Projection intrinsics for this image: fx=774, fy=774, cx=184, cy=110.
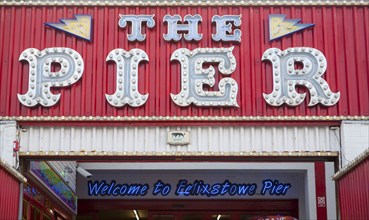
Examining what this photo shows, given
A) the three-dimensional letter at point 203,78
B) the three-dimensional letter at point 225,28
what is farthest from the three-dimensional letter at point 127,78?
the three-dimensional letter at point 225,28

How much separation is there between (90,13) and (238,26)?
2590 millimetres

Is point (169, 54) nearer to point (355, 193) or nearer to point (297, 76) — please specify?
point (297, 76)

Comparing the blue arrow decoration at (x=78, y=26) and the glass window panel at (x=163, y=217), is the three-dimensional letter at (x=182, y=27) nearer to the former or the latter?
the blue arrow decoration at (x=78, y=26)

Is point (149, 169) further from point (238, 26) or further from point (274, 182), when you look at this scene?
point (238, 26)

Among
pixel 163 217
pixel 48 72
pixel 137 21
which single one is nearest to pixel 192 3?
pixel 137 21

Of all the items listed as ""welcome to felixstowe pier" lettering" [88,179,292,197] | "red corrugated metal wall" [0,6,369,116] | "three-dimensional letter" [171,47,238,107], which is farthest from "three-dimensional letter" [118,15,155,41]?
""welcome to felixstowe pier" lettering" [88,179,292,197]

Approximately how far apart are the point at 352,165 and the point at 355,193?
410 millimetres

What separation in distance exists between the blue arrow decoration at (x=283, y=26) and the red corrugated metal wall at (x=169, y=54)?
101 millimetres

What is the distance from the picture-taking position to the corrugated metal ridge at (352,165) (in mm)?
10395

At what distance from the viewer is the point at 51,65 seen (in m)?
13.1

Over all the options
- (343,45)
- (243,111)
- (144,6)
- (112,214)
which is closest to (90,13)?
(144,6)

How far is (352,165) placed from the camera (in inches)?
446

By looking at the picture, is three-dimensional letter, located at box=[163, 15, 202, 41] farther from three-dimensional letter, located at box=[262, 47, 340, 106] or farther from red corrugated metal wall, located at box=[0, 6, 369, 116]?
three-dimensional letter, located at box=[262, 47, 340, 106]

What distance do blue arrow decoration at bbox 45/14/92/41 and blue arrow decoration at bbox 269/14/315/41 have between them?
10.3ft
